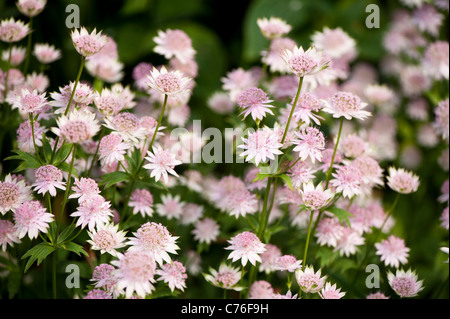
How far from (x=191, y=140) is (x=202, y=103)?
0.66m

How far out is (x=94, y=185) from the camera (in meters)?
1.00

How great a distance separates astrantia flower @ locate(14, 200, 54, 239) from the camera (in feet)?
3.22

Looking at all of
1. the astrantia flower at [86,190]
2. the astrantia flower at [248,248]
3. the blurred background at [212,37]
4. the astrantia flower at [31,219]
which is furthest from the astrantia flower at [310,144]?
the blurred background at [212,37]

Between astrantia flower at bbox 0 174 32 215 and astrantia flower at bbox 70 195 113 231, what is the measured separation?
122 millimetres

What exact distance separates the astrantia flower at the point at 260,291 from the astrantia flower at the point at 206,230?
0.62ft

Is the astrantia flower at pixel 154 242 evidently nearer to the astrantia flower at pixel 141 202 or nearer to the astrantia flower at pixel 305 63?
the astrantia flower at pixel 141 202

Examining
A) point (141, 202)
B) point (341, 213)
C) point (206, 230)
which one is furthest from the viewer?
point (206, 230)

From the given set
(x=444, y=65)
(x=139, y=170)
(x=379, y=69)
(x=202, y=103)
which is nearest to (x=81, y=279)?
(x=139, y=170)

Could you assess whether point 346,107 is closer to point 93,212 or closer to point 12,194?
point 93,212

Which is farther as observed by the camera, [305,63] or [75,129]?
[305,63]

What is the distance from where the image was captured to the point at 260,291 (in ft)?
3.75

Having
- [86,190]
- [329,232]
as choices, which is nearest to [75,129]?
[86,190]

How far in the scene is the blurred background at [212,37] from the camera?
1893mm

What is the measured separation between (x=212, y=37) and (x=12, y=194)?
1310 millimetres
